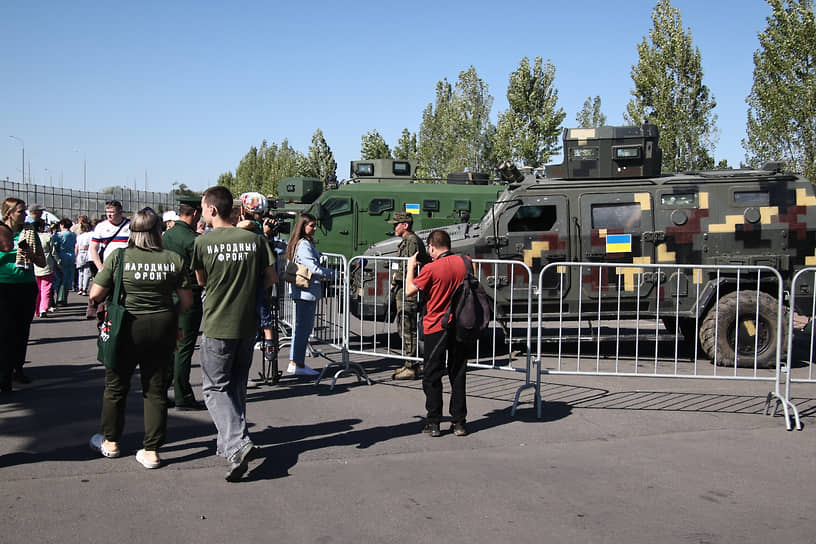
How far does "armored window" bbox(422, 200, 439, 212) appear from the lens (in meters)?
17.2

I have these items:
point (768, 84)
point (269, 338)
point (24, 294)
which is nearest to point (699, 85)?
point (768, 84)

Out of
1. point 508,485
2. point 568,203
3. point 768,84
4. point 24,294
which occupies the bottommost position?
point 508,485

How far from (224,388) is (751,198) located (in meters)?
7.48

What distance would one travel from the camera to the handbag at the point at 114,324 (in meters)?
5.05

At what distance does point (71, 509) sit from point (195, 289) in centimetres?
254

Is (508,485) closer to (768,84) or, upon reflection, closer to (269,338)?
(269,338)

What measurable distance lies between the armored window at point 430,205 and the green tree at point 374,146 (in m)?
22.3

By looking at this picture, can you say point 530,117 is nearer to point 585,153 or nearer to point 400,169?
point 400,169

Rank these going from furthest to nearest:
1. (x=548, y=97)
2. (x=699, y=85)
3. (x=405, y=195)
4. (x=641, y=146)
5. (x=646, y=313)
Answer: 1. (x=548, y=97)
2. (x=699, y=85)
3. (x=405, y=195)
4. (x=641, y=146)
5. (x=646, y=313)

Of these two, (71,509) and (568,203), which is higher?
(568,203)

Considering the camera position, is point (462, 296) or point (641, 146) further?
point (641, 146)

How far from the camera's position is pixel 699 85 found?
84.0 feet

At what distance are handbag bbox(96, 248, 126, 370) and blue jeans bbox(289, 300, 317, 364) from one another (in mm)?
3184

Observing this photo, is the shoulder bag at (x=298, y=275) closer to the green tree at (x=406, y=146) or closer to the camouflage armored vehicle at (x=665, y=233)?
the camouflage armored vehicle at (x=665, y=233)
